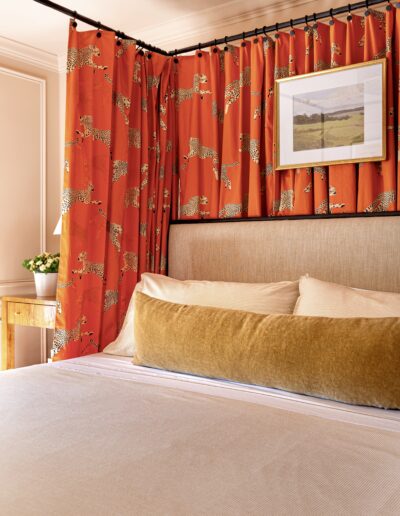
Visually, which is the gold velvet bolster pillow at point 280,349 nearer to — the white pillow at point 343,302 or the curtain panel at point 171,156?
the white pillow at point 343,302

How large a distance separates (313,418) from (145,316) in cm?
90

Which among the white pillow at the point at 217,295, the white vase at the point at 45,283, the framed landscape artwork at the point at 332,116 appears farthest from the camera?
the white vase at the point at 45,283

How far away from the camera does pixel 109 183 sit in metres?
2.77

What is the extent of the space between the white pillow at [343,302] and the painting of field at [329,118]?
779 millimetres

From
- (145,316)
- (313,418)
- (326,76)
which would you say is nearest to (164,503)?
(313,418)

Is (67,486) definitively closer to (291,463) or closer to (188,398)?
(291,463)

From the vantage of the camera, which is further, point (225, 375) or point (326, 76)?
point (326, 76)

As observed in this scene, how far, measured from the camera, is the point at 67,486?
3.58 ft

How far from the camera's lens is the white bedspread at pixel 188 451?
1.04 meters

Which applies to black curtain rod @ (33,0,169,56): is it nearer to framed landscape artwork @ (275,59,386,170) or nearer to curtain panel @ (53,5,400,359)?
curtain panel @ (53,5,400,359)

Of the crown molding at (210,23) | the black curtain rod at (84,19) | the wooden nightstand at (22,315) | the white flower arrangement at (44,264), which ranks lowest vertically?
the wooden nightstand at (22,315)

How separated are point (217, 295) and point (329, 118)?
40.4 inches

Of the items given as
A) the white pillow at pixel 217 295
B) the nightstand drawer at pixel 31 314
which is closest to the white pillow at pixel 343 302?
the white pillow at pixel 217 295

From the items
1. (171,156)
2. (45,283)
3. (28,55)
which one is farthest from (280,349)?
(28,55)
